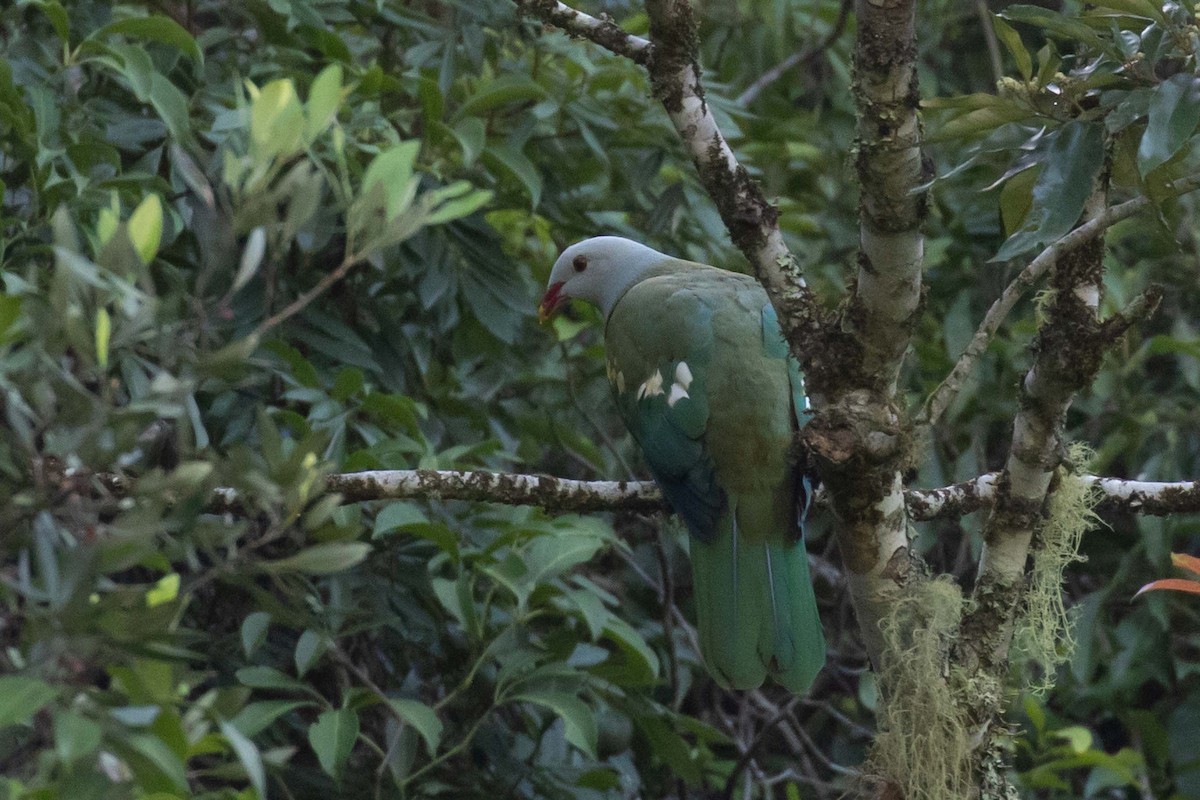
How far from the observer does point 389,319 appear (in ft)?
10.4

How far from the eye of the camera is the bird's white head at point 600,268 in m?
3.36

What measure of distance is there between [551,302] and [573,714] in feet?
4.41

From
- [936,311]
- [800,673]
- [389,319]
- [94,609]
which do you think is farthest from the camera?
[936,311]

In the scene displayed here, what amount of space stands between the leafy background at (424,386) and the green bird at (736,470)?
0.23m

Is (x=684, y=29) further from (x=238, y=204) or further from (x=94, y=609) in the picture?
(x=94, y=609)

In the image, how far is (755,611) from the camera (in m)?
2.65

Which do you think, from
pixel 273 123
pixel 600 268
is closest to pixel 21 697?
pixel 273 123

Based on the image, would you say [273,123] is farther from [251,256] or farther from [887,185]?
[887,185]

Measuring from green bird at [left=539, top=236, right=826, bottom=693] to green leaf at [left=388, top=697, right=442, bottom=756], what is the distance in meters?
0.61

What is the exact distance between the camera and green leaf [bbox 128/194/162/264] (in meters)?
1.20

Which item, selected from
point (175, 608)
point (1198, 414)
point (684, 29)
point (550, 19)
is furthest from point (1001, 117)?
point (1198, 414)

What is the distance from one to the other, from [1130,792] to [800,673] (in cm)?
175

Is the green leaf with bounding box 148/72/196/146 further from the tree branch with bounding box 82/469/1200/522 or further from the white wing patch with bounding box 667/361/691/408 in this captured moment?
the white wing patch with bounding box 667/361/691/408

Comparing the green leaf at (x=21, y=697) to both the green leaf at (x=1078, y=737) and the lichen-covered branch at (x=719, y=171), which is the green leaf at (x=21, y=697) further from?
the green leaf at (x=1078, y=737)
